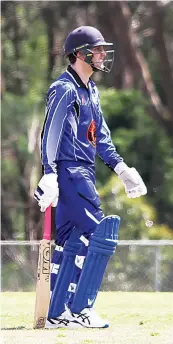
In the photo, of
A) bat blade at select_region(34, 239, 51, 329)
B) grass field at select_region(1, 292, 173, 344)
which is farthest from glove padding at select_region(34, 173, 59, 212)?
grass field at select_region(1, 292, 173, 344)

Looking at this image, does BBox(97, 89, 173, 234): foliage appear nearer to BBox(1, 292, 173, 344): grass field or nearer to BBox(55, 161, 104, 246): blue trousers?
BBox(1, 292, 173, 344): grass field

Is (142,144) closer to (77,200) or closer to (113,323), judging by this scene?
(113,323)

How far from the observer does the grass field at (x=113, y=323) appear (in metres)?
6.07

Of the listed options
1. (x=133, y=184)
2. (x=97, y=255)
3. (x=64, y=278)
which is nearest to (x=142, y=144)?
(x=133, y=184)

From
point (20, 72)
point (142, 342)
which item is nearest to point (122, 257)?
point (142, 342)

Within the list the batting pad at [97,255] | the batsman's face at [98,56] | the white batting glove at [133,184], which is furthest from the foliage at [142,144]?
the batting pad at [97,255]

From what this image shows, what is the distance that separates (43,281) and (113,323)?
61 centimetres

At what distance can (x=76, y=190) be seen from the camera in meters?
6.95

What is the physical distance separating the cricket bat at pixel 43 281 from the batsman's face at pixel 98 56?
1054mm

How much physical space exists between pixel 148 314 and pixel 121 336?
1487 millimetres

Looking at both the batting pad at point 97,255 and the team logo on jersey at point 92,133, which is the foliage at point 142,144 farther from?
the batting pad at point 97,255

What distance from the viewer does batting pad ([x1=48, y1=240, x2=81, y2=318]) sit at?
23.2 feet

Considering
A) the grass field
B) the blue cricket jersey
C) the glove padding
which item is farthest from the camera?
the blue cricket jersey

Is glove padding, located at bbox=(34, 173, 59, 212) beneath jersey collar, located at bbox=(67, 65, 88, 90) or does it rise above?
beneath
